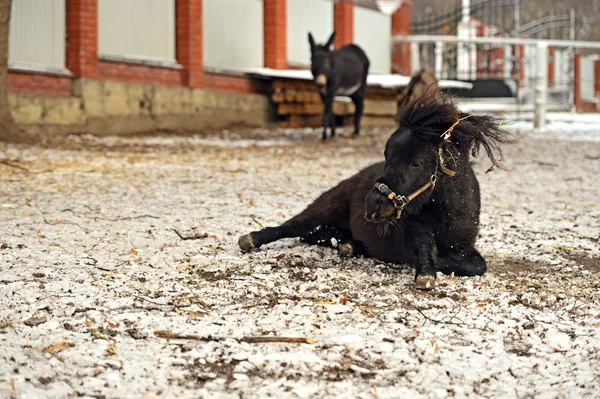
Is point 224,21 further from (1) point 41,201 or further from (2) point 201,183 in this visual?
(1) point 41,201

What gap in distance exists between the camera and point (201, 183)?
385 inches

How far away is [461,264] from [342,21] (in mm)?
20967

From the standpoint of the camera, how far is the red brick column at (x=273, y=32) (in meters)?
22.2

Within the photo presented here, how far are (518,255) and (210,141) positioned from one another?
1050 cm

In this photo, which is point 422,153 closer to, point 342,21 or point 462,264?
point 462,264

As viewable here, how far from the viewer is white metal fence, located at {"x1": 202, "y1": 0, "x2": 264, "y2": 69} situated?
20156 mm

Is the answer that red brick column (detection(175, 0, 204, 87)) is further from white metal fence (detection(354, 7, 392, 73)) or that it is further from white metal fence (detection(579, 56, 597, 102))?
white metal fence (detection(579, 56, 597, 102))

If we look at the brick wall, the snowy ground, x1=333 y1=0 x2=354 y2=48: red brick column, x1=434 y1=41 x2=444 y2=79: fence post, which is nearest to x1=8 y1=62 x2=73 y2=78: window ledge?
the brick wall

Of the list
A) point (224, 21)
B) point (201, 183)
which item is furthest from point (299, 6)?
point (201, 183)

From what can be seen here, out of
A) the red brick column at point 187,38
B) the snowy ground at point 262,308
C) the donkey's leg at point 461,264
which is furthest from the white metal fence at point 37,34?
the donkey's leg at point 461,264

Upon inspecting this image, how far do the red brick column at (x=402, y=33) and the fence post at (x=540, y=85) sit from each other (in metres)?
7.99

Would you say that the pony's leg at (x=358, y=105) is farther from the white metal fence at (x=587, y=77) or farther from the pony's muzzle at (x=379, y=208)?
the white metal fence at (x=587, y=77)

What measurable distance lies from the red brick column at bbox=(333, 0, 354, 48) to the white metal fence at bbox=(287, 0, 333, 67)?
10.1 inches

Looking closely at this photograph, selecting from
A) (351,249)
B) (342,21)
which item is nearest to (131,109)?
(342,21)
